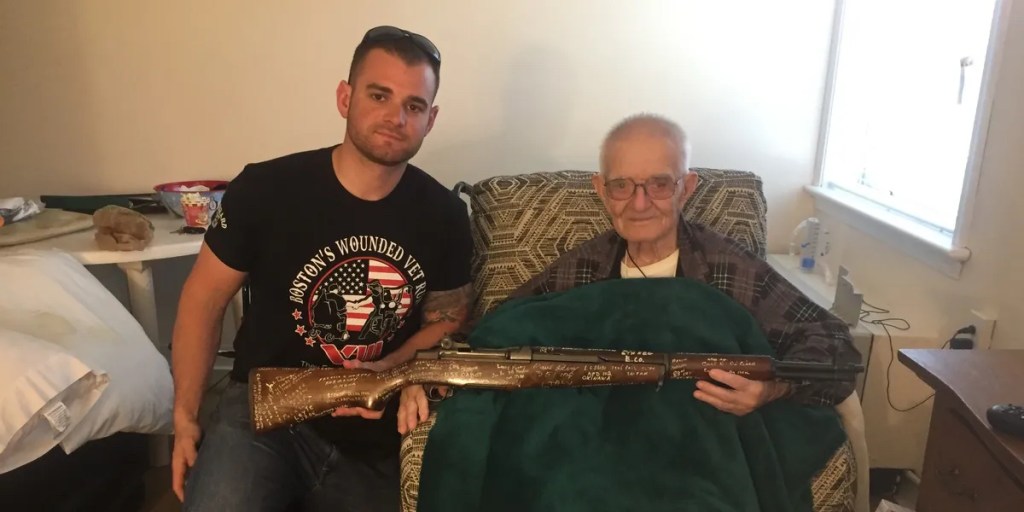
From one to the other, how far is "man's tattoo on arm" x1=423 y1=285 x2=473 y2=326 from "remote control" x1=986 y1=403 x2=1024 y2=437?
964mm

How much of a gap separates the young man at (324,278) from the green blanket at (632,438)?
10.4 inches

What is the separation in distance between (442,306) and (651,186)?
51 cm

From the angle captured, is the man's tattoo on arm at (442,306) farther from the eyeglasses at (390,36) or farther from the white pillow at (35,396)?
the white pillow at (35,396)

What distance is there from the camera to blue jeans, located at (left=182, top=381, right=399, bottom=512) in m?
1.23

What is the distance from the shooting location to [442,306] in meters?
1.48

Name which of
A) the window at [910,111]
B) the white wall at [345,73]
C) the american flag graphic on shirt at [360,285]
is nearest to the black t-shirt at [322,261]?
the american flag graphic on shirt at [360,285]

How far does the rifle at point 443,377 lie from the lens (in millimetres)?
1184

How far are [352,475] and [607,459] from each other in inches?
21.3

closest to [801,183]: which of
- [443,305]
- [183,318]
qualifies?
[443,305]

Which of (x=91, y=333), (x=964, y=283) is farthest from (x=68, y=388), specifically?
(x=964, y=283)

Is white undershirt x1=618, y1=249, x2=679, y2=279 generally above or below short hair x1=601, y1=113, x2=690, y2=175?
below

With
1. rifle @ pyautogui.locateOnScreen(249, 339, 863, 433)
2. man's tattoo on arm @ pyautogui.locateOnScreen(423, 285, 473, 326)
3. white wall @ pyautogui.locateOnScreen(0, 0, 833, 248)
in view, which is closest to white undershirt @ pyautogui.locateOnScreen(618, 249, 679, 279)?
rifle @ pyautogui.locateOnScreen(249, 339, 863, 433)

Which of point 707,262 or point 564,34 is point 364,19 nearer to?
point 564,34

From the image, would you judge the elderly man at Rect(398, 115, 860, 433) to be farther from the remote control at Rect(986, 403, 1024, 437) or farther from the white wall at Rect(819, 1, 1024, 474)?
the white wall at Rect(819, 1, 1024, 474)
